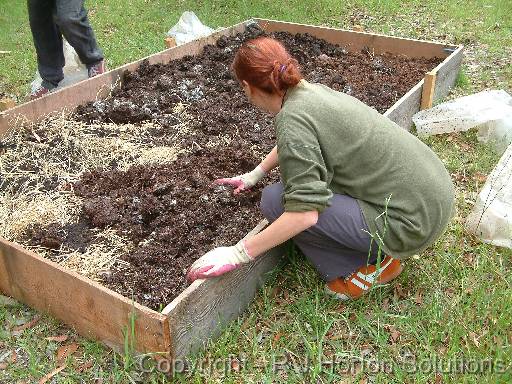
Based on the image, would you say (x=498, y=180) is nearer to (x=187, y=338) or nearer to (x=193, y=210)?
(x=193, y=210)

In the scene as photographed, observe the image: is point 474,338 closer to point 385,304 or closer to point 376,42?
point 385,304

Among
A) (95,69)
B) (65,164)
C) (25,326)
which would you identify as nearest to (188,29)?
(95,69)

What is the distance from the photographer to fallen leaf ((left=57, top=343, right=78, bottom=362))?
2.54 meters

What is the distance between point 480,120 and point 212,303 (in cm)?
289

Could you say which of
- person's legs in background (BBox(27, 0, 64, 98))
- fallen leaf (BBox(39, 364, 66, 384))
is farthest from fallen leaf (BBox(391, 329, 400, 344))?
person's legs in background (BBox(27, 0, 64, 98))

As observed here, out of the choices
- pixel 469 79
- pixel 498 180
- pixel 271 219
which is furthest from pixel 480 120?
pixel 271 219

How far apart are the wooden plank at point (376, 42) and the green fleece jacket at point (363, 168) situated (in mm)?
3287

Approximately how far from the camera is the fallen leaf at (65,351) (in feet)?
8.33

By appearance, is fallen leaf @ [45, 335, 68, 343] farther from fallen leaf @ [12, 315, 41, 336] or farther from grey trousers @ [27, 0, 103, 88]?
grey trousers @ [27, 0, 103, 88]

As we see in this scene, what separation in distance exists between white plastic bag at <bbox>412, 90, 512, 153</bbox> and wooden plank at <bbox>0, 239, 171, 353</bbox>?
120 inches

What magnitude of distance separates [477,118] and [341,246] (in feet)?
7.73

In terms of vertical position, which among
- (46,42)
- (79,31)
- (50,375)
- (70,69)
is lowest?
(50,375)

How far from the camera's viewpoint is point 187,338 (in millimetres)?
2408

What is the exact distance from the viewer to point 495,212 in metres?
3.19
